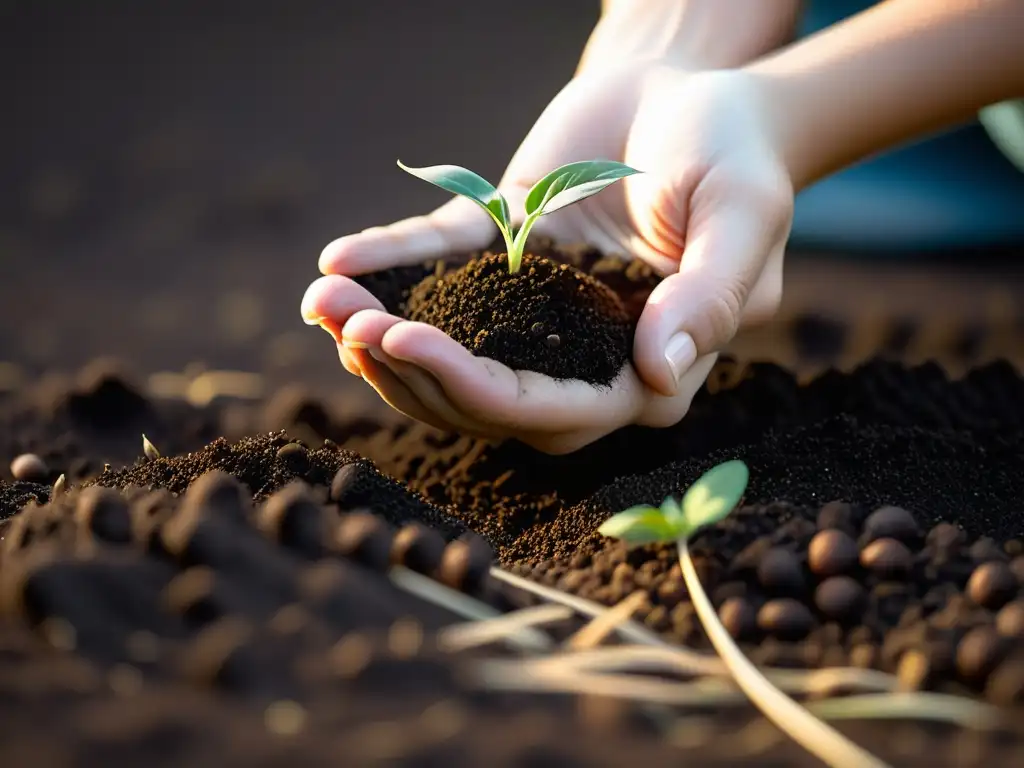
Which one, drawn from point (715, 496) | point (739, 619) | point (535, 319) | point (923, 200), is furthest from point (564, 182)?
point (923, 200)

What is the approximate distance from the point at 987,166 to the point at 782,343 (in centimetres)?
94

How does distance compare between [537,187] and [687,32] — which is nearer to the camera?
[537,187]

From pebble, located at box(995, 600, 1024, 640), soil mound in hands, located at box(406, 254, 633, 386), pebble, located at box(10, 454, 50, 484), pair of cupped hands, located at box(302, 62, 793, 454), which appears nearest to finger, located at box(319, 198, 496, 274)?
pair of cupped hands, located at box(302, 62, 793, 454)

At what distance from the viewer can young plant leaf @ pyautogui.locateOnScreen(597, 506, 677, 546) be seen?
769 millimetres

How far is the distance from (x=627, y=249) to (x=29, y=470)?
0.84 meters

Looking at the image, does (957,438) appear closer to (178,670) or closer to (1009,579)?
(1009,579)

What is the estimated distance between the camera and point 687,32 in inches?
66.2

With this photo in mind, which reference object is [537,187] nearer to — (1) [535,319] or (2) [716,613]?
(1) [535,319]

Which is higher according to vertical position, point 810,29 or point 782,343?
point 810,29

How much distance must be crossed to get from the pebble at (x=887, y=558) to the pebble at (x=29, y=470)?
1.01 metres

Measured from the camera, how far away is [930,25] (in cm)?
142

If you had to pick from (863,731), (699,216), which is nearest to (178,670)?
(863,731)

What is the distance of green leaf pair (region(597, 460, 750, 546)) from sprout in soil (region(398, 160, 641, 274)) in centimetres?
38

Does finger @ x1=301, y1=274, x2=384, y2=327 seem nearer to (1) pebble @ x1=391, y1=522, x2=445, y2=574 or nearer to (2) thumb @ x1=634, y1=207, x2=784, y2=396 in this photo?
(2) thumb @ x1=634, y1=207, x2=784, y2=396
